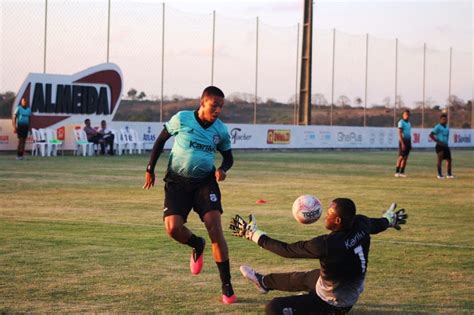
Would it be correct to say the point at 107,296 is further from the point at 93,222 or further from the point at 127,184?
the point at 127,184

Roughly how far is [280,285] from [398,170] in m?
19.5

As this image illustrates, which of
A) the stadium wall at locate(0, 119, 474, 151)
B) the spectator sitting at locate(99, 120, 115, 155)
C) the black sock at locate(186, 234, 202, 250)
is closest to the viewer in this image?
the black sock at locate(186, 234, 202, 250)

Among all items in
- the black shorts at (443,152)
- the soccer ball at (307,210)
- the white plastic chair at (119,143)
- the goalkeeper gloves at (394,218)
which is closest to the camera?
the soccer ball at (307,210)

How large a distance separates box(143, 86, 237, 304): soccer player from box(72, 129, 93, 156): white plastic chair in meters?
27.6

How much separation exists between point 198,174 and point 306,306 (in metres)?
2.15

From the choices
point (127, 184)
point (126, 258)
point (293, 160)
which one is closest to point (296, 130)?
point (293, 160)

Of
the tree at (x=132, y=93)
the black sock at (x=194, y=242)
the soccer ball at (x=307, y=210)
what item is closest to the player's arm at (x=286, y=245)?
the soccer ball at (x=307, y=210)

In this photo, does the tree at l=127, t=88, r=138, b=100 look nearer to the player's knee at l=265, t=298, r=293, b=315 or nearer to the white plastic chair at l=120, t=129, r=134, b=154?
the white plastic chair at l=120, t=129, r=134, b=154

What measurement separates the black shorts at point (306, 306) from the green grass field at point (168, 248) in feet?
2.41

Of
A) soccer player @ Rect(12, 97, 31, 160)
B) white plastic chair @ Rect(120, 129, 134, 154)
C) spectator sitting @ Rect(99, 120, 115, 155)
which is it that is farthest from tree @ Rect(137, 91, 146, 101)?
soccer player @ Rect(12, 97, 31, 160)

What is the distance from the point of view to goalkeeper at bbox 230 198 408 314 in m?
7.02

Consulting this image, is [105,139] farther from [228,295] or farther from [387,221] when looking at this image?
[387,221]

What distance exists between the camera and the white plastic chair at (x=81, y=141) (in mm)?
36094

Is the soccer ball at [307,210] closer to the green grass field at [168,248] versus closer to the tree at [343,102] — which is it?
the green grass field at [168,248]
